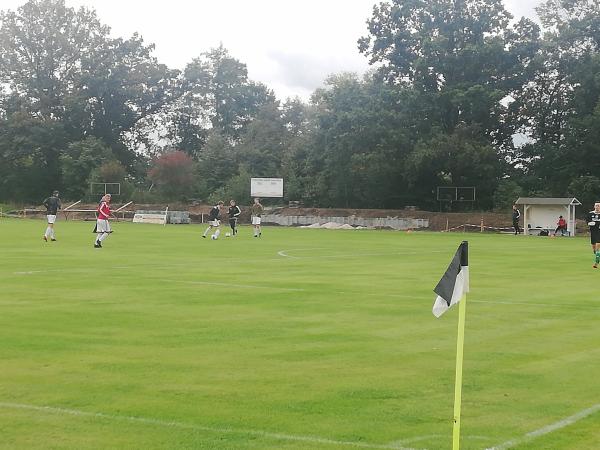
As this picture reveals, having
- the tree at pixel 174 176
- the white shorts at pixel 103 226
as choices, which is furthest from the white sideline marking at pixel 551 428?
the tree at pixel 174 176

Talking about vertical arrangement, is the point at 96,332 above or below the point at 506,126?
below

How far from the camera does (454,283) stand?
6496 millimetres

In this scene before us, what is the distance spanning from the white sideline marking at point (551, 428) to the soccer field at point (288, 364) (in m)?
0.03

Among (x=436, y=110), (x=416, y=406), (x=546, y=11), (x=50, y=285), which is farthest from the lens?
(x=546, y=11)

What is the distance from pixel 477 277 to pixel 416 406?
14.0 m

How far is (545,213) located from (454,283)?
180 feet

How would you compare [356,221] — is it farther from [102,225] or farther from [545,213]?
[102,225]

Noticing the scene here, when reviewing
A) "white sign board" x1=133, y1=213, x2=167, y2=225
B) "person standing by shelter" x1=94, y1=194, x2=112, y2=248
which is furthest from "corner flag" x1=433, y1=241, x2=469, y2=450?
"white sign board" x1=133, y1=213, x2=167, y2=225

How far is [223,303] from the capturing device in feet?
50.1

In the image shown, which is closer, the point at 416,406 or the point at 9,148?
the point at 416,406

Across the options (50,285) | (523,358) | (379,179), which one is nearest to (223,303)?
(50,285)

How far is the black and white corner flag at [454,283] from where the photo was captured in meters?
6.46

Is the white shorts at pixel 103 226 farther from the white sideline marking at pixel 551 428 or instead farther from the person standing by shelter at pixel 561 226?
the person standing by shelter at pixel 561 226

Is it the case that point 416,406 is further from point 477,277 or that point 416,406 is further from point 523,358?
point 477,277
